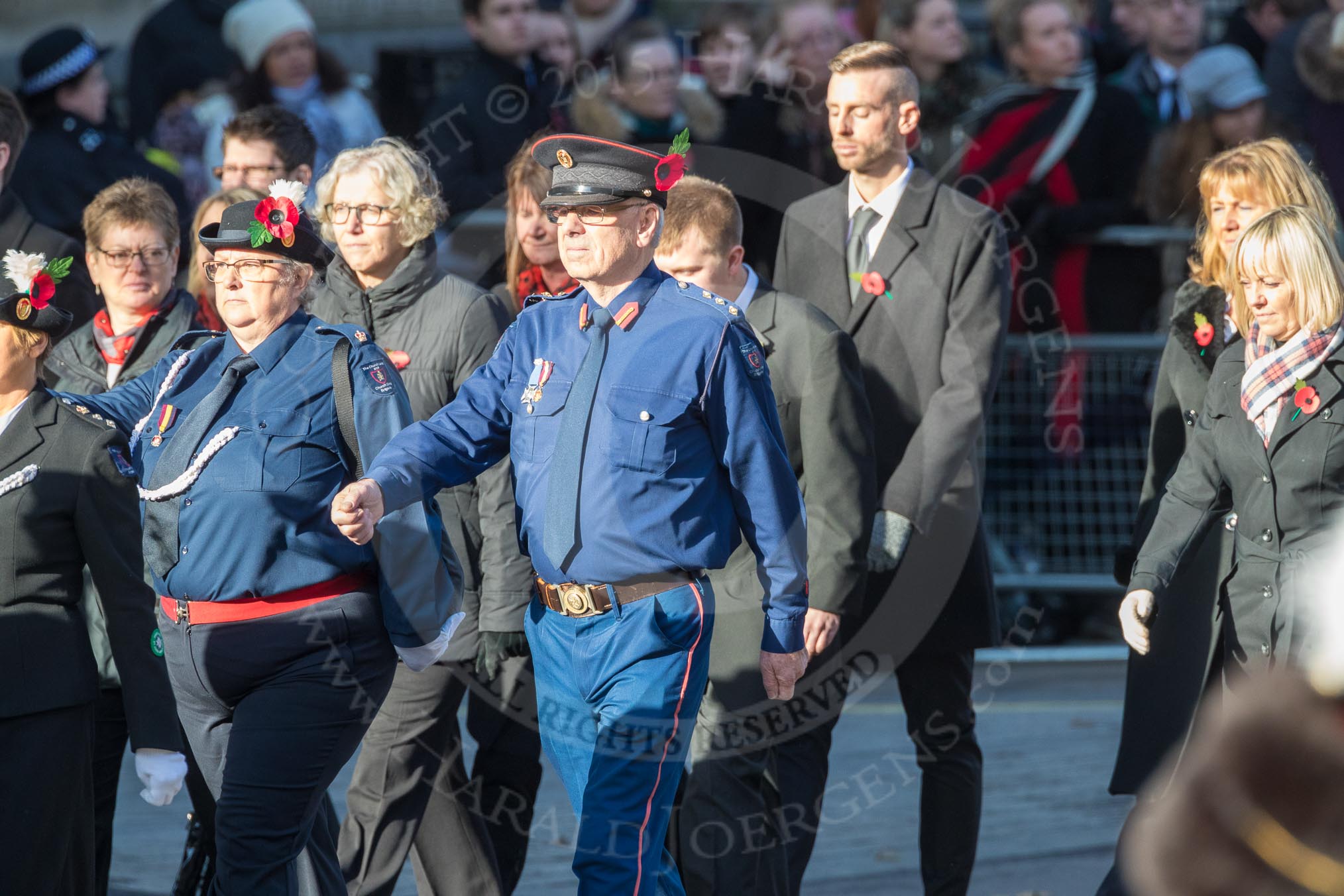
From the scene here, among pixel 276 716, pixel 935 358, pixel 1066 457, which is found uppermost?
pixel 935 358

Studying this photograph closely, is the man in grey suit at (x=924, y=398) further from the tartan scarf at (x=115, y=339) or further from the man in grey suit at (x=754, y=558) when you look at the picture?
the tartan scarf at (x=115, y=339)

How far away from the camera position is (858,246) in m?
5.50

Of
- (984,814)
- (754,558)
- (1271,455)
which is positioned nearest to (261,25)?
(754,558)

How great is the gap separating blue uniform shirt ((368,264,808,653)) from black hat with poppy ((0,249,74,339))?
0.89 metres

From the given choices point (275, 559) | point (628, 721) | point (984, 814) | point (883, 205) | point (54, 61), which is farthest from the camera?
point (54, 61)

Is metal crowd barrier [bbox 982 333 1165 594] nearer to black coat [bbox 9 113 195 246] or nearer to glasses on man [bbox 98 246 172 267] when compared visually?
black coat [bbox 9 113 195 246]

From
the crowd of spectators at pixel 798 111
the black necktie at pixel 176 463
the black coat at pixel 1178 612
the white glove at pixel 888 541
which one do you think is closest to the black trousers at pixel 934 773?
the white glove at pixel 888 541

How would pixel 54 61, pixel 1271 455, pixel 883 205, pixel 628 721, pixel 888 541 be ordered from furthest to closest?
1. pixel 54 61
2. pixel 883 205
3. pixel 888 541
4. pixel 1271 455
5. pixel 628 721

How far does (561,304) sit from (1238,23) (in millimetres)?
6725

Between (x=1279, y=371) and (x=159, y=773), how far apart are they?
2.89 meters

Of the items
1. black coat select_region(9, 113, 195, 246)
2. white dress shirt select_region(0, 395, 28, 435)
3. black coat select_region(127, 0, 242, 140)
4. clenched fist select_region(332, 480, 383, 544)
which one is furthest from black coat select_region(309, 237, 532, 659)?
black coat select_region(127, 0, 242, 140)

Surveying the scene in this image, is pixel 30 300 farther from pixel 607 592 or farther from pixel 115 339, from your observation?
pixel 607 592

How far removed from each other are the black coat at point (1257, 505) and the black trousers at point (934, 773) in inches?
32.3

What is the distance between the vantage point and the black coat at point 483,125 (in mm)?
7675
